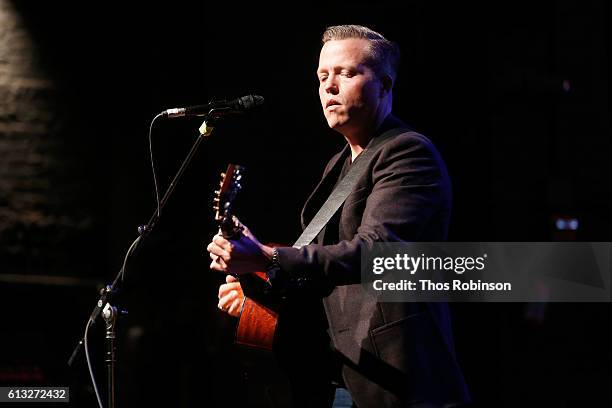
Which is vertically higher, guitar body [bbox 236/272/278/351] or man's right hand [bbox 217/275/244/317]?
man's right hand [bbox 217/275/244/317]

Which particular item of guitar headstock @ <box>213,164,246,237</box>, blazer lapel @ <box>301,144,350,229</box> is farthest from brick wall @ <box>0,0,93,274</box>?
guitar headstock @ <box>213,164,246,237</box>

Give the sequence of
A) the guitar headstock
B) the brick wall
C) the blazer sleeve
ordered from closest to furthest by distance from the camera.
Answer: the guitar headstock < the blazer sleeve < the brick wall

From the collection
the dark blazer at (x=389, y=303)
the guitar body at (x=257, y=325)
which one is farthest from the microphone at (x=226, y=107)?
the guitar body at (x=257, y=325)

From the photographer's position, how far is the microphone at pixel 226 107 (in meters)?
2.90

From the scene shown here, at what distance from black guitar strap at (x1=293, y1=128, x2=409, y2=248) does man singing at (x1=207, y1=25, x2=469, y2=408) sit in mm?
26

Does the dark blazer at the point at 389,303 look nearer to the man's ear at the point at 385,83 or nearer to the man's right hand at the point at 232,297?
the man's ear at the point at 385,83

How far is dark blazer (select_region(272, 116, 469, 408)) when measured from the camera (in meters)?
2.57

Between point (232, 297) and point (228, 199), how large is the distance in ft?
2.66

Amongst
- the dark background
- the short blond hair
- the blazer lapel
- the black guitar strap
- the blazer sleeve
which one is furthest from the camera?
the dark background

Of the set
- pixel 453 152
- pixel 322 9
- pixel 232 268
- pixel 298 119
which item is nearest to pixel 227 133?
pixel 298 119

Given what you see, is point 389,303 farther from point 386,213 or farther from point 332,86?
point 332,86

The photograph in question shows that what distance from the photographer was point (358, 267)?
259 cm

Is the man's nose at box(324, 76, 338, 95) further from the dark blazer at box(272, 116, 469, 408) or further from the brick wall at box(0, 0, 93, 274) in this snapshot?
the brick wall at box(0, 0, 93, 274)

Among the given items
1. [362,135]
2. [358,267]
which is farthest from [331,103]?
[358,267]
